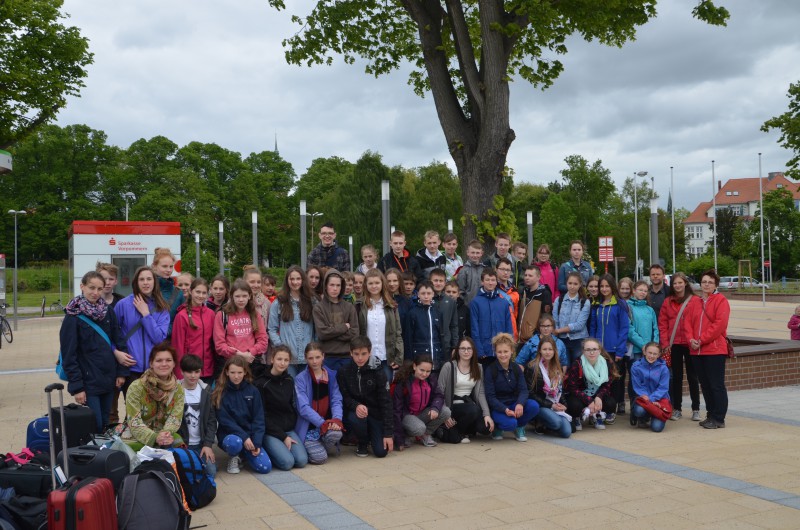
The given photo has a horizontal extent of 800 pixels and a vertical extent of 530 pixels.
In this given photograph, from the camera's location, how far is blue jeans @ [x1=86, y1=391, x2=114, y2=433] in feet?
22.4

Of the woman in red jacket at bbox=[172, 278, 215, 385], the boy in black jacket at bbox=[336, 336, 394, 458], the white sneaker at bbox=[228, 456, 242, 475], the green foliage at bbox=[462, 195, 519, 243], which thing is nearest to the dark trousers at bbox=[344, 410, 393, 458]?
the boy in black jacket at bbox=[336, 336, 394, 458]

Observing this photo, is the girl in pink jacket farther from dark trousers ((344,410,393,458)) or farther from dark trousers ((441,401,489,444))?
dark trousers ((441,401,489,444))

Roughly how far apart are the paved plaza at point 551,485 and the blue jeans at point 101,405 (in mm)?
1197

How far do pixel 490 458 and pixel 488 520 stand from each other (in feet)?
6.69

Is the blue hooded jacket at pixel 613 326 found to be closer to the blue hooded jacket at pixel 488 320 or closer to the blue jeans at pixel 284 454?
the blue hooded jacket at pixel 488 320

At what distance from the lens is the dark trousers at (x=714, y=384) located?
28.1ft

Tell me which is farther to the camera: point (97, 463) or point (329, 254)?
point (329, 254)

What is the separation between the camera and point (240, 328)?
7520 mm

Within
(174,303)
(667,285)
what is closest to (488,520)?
(174,303)

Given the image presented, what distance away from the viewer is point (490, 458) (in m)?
7.28

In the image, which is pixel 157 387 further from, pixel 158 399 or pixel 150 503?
pixel 150 503

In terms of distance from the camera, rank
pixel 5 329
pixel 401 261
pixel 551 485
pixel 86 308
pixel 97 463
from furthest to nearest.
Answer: pixel 5 329 → pixel 401 261 → pixel 86 308 → pixel 551 485 → pixel 97 463

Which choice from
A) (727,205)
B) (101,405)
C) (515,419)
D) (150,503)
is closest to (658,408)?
(515,419)

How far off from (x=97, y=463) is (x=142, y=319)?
7.78 ft
